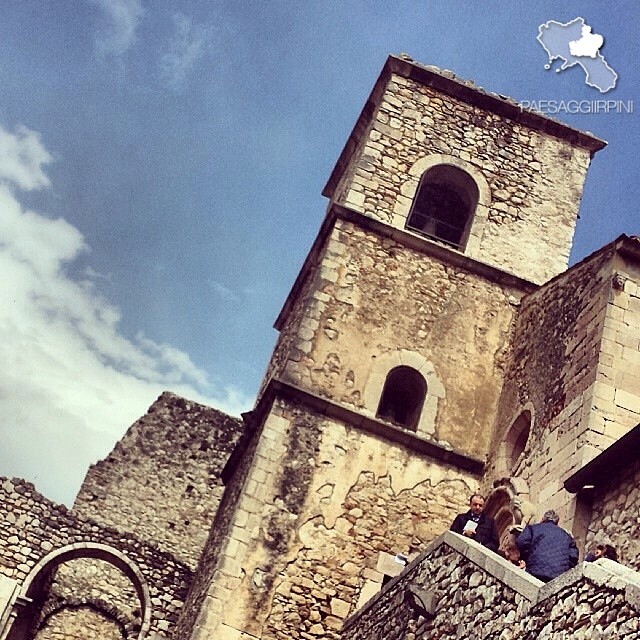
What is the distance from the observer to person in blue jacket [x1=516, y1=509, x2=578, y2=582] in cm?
609

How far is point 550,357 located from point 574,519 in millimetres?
2735

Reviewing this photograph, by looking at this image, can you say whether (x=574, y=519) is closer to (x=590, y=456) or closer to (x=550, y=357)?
(x=590, y=456)

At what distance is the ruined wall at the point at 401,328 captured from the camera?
1062 centimetres

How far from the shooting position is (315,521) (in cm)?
953

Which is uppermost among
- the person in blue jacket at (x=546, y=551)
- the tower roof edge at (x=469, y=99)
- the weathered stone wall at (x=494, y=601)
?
the tower roof edge at (x=469, y=99)

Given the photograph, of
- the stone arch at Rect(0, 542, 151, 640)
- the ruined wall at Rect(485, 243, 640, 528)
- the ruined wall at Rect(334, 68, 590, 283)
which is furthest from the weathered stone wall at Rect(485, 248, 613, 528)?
the stone arch at Rect(0, 542, 151, 640)

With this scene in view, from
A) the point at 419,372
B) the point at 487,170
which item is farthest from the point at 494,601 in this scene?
the point at 487,170

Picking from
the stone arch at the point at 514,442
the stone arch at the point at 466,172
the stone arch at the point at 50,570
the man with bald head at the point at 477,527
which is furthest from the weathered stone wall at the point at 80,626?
the man with bald head at the point at 477,527

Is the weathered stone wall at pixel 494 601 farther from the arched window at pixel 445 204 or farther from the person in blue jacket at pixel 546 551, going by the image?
the arched window at pixel 445 204

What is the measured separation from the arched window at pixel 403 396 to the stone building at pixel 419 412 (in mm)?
26

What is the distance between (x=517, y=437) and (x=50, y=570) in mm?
8514

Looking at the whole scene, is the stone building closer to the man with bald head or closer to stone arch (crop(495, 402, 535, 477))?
stone arch (crop(495, 402, 535, 477))

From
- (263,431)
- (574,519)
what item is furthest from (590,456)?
(263,431)

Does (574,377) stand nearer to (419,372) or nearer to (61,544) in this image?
(419,372)
